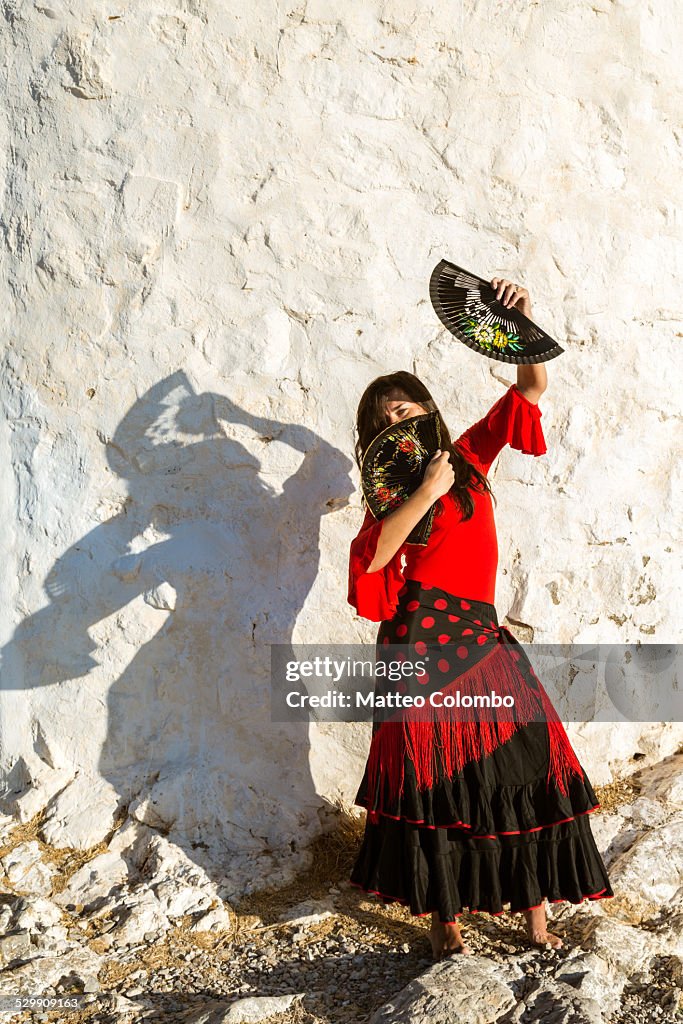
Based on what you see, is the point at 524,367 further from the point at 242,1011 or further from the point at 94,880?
the point at 94,880

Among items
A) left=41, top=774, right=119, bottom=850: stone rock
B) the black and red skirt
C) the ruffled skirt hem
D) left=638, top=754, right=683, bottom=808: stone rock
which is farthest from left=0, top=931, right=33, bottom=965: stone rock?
left=638, top=754, right=683, bottom=808: stone rock

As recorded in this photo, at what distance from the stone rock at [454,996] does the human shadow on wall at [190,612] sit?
40.6 inches

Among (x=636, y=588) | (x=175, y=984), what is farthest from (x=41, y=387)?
(x=636, y=588)

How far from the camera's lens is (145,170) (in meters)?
3.67

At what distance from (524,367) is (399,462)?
1.77 ft

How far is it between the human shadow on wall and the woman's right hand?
0.92m

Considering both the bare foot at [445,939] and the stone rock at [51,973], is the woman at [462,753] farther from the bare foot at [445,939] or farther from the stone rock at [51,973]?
the stone rock at [51,973]

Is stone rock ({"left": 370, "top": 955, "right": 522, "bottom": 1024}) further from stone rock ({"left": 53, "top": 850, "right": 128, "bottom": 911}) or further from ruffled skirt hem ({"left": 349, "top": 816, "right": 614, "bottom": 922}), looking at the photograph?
stone rock ({"left": 53, "top": 850, "right": 128, "bottom": 911})

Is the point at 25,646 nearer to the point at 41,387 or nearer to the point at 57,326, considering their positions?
the point at 41,387

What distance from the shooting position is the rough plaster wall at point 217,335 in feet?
12.0

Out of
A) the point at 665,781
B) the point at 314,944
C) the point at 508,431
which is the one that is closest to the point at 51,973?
the point at 314,944

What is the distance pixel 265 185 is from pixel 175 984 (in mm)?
2831

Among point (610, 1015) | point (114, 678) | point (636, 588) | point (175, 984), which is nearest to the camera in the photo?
point (610, 1015)

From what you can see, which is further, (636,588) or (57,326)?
(636,588)
